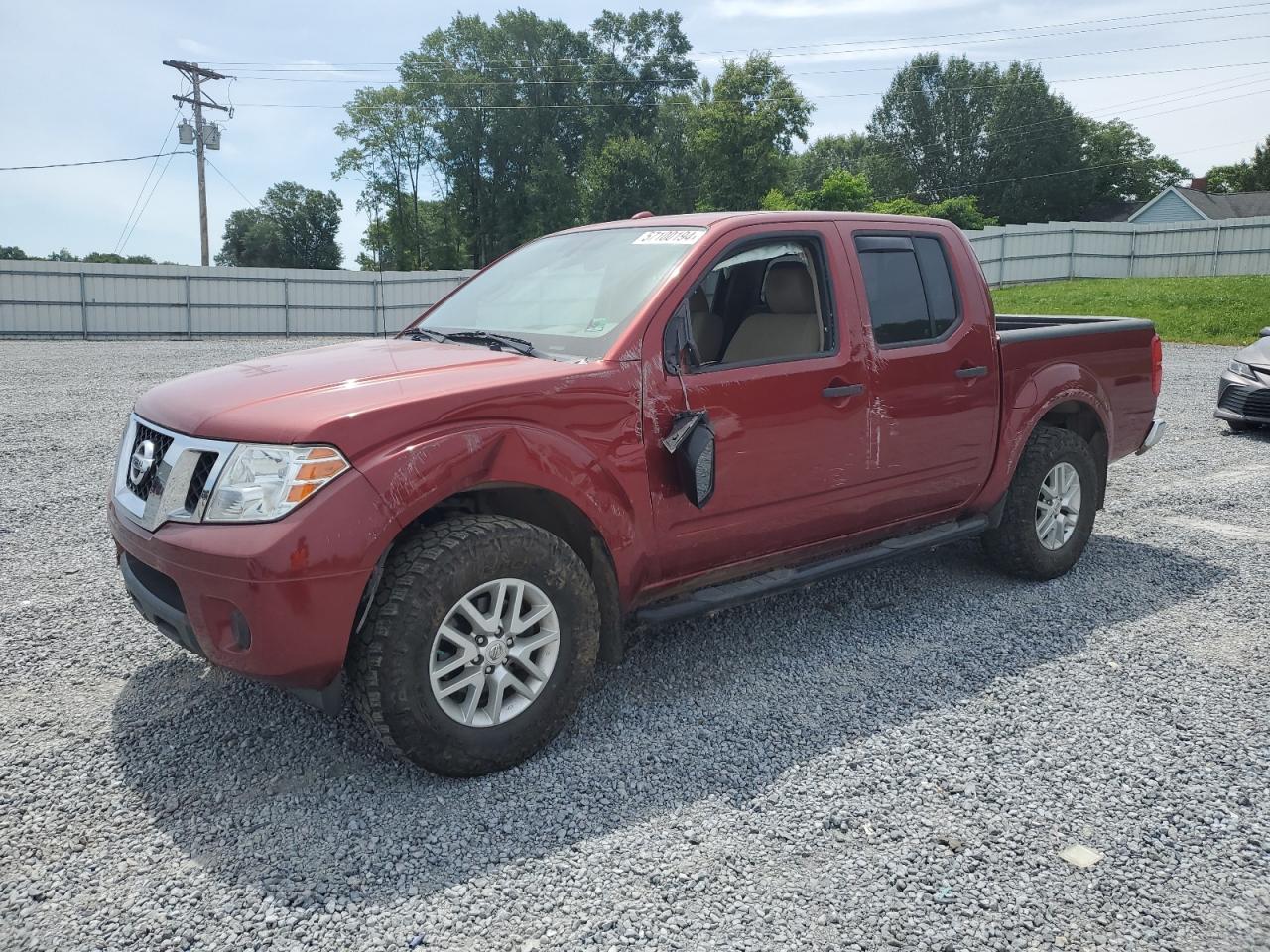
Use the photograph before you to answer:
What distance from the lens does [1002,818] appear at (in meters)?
2.97

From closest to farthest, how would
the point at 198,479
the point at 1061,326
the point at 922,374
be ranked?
the point at 198,479 < the point at 922,374 < the point at 1061,326

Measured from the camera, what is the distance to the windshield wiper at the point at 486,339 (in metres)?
3.65

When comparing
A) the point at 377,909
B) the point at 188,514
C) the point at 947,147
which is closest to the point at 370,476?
the point at 188,514

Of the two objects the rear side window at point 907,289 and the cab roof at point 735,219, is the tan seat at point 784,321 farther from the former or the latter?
the rear side window at point 907,289

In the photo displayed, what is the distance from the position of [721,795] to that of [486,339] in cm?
193

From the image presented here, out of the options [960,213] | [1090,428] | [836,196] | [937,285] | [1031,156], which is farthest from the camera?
[1031,156]

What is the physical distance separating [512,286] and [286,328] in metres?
26.4

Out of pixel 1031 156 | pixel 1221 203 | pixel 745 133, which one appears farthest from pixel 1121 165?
pixel 745 133

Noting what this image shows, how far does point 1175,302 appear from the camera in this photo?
75.4ft

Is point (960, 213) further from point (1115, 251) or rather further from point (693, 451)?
point (693, 451)

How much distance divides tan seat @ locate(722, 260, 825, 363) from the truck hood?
3.41ft

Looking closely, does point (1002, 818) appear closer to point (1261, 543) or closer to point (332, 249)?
point (1261, 543)

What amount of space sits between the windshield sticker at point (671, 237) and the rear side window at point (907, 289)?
87cm

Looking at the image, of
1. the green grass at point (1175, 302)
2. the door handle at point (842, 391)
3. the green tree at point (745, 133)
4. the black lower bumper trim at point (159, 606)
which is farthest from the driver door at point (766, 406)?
the green tree at point (745, 133)
